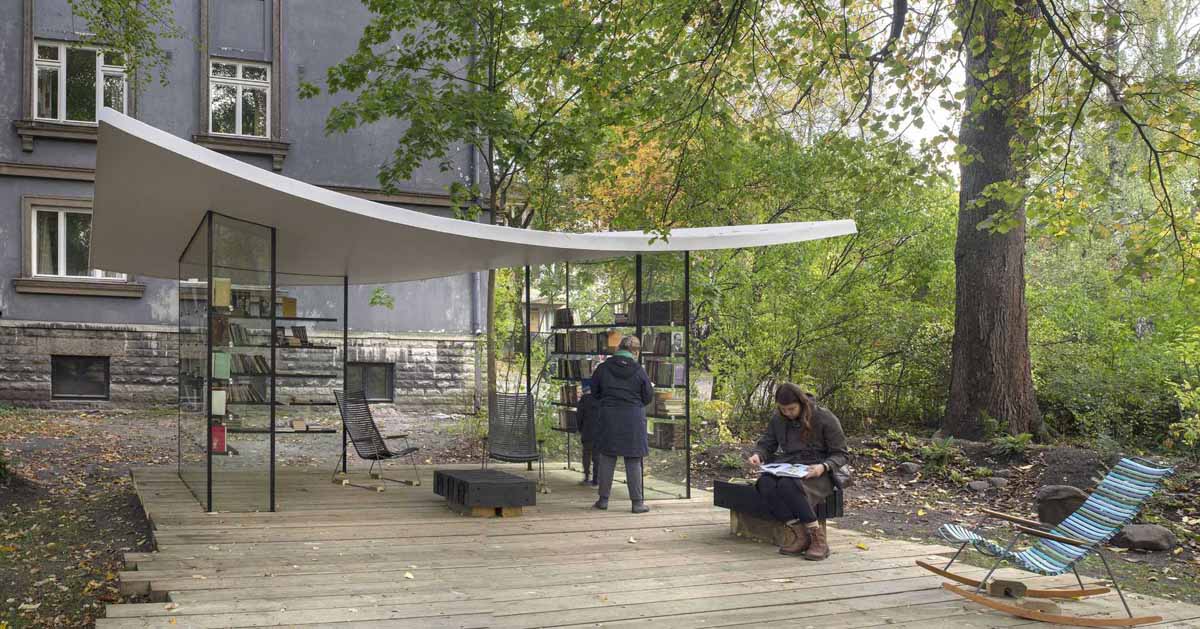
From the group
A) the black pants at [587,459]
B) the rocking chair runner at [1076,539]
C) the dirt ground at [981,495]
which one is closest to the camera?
the rocking chair runner at [1076,539]

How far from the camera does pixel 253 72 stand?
55.2 feet

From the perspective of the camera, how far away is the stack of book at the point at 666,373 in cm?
924

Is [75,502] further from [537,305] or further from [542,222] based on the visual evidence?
[542,222]

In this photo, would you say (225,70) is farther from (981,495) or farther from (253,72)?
(981,495)

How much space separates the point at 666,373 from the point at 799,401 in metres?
2.74

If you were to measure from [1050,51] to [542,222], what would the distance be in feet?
31.1

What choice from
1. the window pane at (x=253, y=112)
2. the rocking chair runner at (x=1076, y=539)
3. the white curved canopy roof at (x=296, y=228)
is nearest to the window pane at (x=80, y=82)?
the window pane at (x=253, y=112)

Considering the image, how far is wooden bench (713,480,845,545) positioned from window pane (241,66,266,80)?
40.9 ft

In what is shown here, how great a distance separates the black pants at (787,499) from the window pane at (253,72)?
42.9ft

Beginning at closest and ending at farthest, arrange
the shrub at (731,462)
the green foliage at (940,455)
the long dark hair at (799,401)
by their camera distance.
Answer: the long dark hair at (799,401) < the green foliage at (940,455) < the shrub at (731,462)

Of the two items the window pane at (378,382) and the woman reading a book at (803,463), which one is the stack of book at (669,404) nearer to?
the woman reading a book at (803,463)

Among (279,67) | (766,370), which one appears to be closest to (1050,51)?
(766,370)

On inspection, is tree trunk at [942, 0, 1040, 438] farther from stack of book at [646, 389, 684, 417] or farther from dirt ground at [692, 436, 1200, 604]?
stack of book at [646, 389, 684, 417]

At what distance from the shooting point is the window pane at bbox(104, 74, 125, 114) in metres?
16.0
